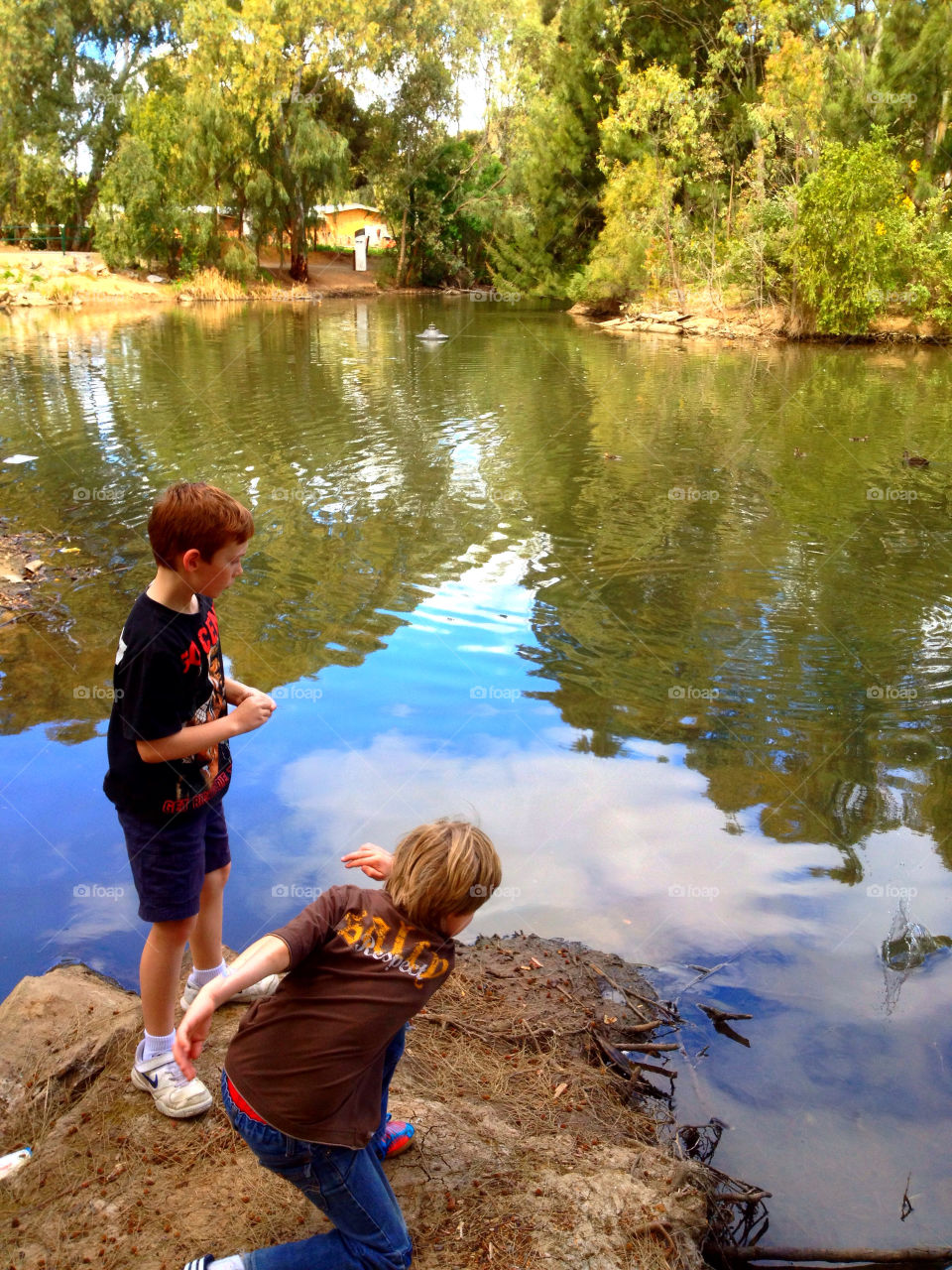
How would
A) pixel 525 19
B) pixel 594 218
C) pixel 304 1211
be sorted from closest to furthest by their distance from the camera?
pixel 304 1211, pixel 594 218, pixel 525 19

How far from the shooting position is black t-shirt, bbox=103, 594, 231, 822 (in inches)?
93.4

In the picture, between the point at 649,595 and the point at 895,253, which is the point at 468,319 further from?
the point at 649,595

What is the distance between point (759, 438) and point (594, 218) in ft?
93.0

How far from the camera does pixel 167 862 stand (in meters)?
2.51

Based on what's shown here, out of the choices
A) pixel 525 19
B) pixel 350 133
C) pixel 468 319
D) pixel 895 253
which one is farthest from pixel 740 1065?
pixel 525 19

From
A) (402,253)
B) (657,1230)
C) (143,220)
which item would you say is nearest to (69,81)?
(143,220)

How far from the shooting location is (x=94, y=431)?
1230cm

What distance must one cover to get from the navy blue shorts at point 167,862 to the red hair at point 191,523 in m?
0.67
